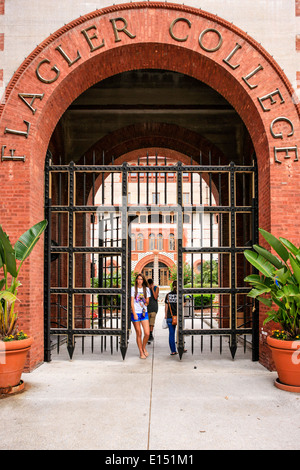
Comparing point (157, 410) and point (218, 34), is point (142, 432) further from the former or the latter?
point (218, 34)

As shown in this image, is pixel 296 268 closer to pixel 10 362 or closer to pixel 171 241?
pixel 10 362

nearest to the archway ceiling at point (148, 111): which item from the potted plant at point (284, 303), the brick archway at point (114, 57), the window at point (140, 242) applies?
the brick archway at point (114, 57)

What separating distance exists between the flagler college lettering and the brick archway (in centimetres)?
2

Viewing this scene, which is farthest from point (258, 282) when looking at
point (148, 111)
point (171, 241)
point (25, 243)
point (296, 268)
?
point (171, 241)

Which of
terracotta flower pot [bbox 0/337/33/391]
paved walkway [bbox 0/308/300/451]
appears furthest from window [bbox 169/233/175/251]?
terracotta flower pot [bbox 0/337/33/391]

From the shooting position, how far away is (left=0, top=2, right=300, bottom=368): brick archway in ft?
23.4

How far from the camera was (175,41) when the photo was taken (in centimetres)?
746

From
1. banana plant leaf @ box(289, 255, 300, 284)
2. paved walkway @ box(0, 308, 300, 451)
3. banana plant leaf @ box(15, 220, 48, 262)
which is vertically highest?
banana plant leaf @ box(15, 220, 48, 262)

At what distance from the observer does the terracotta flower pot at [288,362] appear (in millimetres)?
5785

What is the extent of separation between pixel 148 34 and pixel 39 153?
121 inches

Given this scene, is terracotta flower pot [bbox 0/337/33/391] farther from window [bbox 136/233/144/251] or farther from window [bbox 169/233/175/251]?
window [bbox 136/233/144/251]

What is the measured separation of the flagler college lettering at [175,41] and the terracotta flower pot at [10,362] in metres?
3.46
